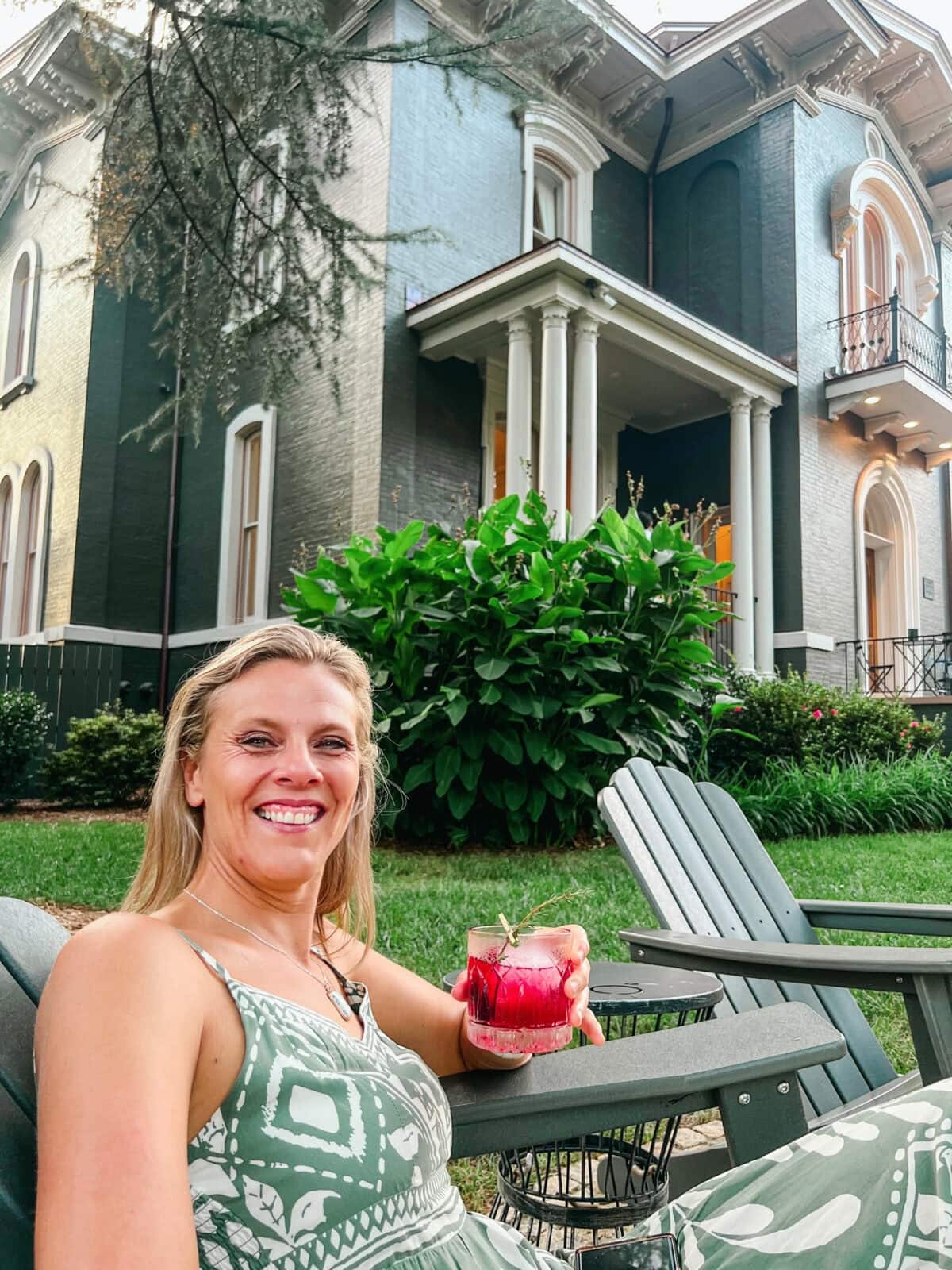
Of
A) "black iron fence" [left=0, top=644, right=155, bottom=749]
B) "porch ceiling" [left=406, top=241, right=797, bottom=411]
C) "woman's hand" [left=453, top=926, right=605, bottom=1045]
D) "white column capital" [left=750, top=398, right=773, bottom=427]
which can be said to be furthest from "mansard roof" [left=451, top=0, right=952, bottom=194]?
"woman's hand" [left=453, top=926, right=605, bottom=1045]

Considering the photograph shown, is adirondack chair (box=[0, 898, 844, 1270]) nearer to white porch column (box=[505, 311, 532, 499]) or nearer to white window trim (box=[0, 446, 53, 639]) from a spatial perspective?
white porch column (box=[505, 311, 532, 499])

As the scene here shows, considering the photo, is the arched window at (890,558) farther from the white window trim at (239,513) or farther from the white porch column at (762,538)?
the white window trim at (239,513)

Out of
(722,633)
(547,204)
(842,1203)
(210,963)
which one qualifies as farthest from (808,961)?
(547,204)

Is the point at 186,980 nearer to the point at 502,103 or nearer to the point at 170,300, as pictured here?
the point at 170,300

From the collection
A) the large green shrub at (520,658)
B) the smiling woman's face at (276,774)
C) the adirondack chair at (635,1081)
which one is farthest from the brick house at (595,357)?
the smiling woman's face at (276,774)

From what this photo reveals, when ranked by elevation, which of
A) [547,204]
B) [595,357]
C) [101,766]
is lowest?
[101,766]

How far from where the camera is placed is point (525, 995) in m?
1.50

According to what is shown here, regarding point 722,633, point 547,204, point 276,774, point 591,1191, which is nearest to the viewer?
point 276,774

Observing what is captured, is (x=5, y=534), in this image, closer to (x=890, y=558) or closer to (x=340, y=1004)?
(x=890, y=558)

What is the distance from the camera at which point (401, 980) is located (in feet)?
5.69

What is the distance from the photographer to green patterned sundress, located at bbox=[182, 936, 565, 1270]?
1.11 meters

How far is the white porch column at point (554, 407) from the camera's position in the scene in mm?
10344

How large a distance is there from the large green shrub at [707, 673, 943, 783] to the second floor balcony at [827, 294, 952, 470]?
4.63 metres

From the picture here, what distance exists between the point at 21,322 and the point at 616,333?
9.64m
